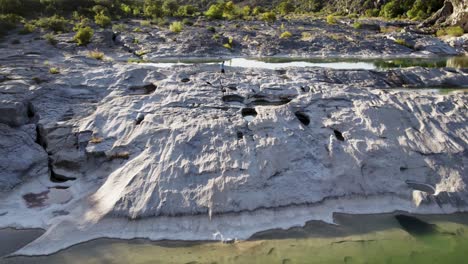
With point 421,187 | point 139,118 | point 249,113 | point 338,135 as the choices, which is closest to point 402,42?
point 338,135

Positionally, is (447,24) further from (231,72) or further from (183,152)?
(183,152)

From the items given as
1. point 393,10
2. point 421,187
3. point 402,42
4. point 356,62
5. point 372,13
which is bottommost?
point 421,187

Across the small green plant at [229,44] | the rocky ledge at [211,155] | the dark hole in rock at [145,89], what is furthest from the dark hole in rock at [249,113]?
the small green plant at [229,44]

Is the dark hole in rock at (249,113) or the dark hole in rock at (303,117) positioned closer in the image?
the dark hole in rock at (303,117)

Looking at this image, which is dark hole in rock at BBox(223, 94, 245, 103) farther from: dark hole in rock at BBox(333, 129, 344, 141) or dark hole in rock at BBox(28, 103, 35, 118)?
dark hole in rock at BBox(28, 103, 35, 118)

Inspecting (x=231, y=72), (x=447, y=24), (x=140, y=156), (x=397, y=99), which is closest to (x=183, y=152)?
(x=140, y=156)

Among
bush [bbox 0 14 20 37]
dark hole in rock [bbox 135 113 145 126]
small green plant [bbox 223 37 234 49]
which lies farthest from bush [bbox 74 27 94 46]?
dark hole in rock [bbox 135 113 145 126]

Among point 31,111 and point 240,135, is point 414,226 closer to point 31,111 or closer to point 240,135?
point 240,135

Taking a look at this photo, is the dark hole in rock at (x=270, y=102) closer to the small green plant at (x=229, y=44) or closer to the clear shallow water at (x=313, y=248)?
the clear shallow water at (x=313, y=248)
